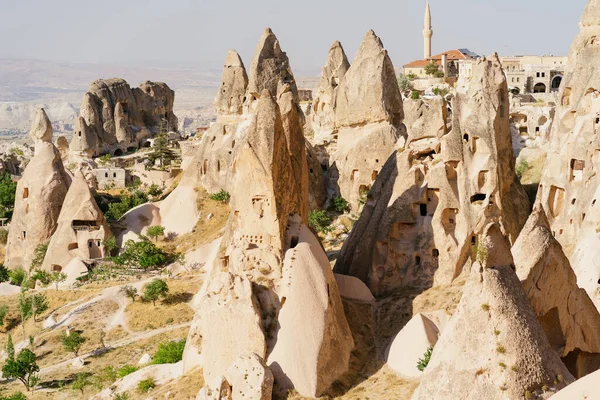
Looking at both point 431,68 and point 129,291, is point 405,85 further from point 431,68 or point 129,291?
point 129,291

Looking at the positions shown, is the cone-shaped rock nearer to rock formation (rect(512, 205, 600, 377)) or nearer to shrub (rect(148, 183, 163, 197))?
shrub (rect(148, 183, 163, 197))

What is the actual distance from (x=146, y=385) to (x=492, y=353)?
11.2 m

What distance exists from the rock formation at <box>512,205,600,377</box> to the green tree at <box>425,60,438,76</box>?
60945 millimetres

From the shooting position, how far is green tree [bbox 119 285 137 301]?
34375mm

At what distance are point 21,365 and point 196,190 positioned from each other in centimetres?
1849

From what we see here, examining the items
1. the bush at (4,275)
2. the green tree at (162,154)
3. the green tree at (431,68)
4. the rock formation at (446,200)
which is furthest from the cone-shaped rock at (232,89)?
the green tree at (431,68)

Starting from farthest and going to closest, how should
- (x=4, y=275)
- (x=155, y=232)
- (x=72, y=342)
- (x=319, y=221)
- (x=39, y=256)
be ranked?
1. (x=4, y=275)
2. (x=39, y=256)
3. (x=155, y=232)
4. (x=319, y=221)
5. (x=72, y=342)

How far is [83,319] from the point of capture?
33344 mm

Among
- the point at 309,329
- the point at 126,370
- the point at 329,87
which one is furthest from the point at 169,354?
the point at 329,87

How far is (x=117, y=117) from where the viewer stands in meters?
71.2

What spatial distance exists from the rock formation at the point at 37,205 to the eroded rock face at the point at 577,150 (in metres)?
26.2

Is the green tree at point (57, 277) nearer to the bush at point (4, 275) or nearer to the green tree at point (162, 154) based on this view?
the bush at point (4, 275)

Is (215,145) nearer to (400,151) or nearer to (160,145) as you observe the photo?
(160,145)

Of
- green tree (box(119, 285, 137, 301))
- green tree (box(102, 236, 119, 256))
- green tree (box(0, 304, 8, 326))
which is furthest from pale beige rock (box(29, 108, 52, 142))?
green tree (box(119, 285, 137, 301))
